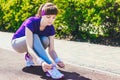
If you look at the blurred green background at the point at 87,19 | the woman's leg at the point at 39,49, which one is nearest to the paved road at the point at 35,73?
the woman's leg at the point at 39,49

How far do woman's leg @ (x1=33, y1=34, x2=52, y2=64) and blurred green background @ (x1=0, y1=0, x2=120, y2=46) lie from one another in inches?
134

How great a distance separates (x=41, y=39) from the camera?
6801 millimetres

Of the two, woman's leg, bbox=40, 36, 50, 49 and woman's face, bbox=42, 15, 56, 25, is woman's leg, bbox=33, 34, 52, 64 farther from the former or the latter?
woman's face, bbox=42, 15, 56, 25

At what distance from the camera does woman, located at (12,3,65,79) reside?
637 centimetres

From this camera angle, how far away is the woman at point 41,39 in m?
6.37

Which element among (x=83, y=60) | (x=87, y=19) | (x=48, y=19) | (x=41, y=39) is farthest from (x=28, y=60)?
A: (x=87, y=19)

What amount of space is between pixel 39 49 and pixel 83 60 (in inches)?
69.0

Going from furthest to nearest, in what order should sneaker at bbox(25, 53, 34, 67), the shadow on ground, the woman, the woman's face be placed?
sneaker at bbox(25, 53, 34, 67), the shadow on ground, the woman's face, the woman

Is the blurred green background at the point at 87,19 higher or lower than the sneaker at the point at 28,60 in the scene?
higher

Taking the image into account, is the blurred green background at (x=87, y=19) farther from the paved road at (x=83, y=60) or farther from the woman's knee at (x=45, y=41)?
the woman's knee at (x=45, y=41)

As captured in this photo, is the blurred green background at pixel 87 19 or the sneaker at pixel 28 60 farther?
the blurred green background at pixel 87 19

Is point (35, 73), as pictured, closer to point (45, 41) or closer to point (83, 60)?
point (45, 41)

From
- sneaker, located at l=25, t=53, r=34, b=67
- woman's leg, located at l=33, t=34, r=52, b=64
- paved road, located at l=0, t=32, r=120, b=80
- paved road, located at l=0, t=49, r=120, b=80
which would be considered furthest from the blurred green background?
woman's leg, located at l=33, t=34, r=52, b=64

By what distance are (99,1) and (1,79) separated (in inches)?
156
